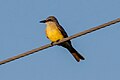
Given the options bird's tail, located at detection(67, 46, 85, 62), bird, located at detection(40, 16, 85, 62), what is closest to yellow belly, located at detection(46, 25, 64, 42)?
bird, located at detection(40, 16, 85, 62)

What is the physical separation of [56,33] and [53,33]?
0.26ft

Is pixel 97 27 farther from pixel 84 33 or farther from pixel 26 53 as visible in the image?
pixel 26 53

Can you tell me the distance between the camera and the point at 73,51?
1183 cm

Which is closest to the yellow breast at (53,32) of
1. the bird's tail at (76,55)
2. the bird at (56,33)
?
the bird at (56,33)

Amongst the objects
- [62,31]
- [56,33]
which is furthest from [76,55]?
[62,31]

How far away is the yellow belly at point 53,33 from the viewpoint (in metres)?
12.0

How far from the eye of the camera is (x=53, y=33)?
12242 millimetres

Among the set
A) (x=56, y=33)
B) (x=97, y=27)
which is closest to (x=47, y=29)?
(x=56, y=33)

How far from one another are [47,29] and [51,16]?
3.70 ft

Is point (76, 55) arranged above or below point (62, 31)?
below

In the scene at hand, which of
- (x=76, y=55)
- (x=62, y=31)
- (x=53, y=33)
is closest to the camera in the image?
(x=76, y=55)

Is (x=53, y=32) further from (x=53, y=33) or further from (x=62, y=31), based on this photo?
(x=62, y=31)

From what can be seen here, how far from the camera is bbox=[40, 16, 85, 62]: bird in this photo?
11633mm

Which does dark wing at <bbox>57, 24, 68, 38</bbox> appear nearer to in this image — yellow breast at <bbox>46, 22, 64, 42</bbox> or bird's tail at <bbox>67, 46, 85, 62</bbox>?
yellow breast at <bbox>46, 22, 64, 42</bbox>
